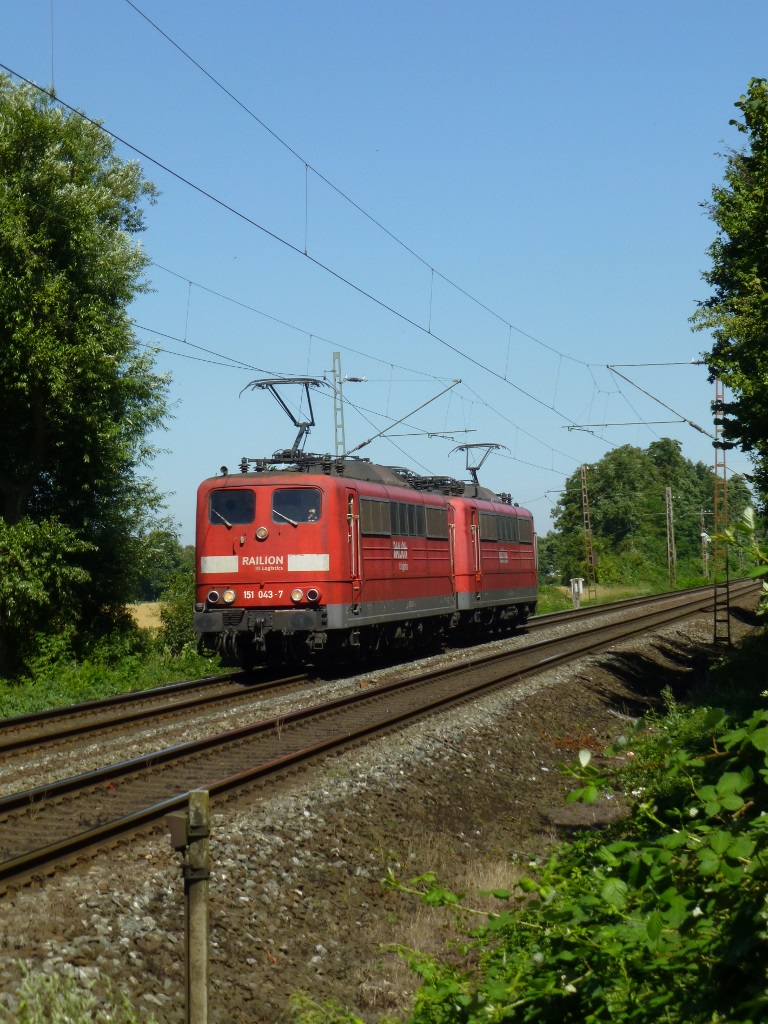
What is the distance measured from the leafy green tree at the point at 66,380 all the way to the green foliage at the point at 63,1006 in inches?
529

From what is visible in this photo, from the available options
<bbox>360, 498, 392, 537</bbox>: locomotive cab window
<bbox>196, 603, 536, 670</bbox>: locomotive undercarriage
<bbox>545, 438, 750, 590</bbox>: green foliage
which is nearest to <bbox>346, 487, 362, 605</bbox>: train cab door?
<bbox>360, 498, 392, 537</bbox>: locomotive cab window

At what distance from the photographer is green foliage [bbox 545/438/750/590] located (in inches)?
2625

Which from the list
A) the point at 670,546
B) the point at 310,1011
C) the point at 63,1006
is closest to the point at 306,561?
the point at 310,1011

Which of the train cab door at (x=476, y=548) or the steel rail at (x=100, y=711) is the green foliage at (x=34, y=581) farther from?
the train cab door at (x=476, y=548)

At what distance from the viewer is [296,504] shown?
1819cm

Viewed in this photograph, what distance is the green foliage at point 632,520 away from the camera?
66.7 m

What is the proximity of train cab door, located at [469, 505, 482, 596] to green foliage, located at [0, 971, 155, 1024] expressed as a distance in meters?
20.0

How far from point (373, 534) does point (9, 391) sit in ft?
21.9

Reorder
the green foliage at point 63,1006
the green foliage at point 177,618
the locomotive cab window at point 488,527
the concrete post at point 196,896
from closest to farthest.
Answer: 1. the concrete post at point 196,896
2. the green foliage at point 63,1006
3. the green foliage at point 177,618
4. the locomotive cab window at point 488,527

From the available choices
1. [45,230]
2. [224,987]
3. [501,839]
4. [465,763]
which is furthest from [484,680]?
[224,987]

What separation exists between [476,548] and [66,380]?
10.4 m

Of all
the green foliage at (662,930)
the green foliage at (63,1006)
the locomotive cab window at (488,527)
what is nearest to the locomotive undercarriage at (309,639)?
the locomotive cab window at (488,527)

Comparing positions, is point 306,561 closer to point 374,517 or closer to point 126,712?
point 374,517

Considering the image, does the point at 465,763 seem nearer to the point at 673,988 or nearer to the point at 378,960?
the point at 378,960
